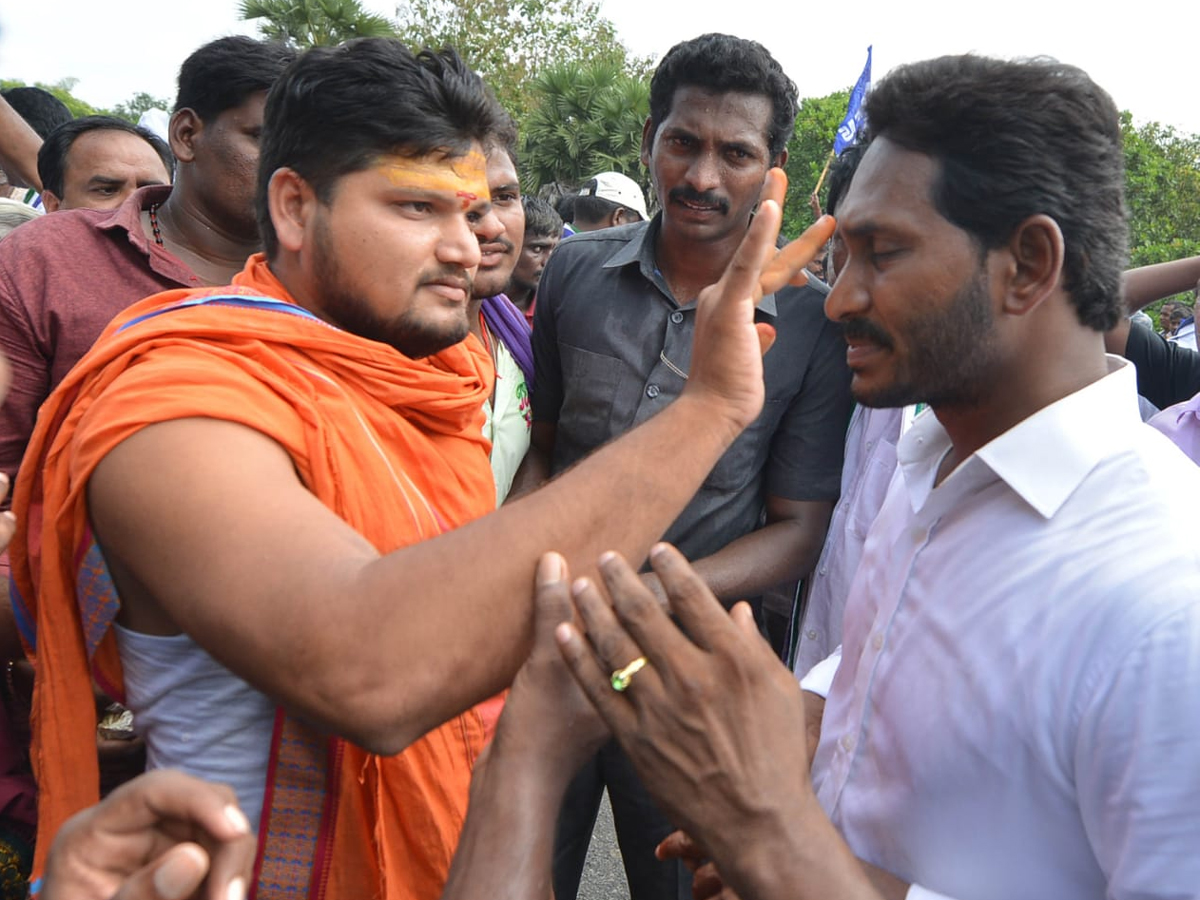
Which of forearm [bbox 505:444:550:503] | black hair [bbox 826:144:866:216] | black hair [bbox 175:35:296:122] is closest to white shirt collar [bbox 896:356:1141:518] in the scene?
forearm [bbox 505:444:550:503]

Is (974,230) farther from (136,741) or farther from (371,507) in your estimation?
(136,741)

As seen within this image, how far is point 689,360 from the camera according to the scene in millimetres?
2674

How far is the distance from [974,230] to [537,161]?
66.1 ft

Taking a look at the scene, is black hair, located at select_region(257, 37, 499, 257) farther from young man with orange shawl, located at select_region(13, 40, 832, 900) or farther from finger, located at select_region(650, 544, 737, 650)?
finger, located at select_region(650, 544, 737, 650)

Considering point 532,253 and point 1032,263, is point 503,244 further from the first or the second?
point 532,253

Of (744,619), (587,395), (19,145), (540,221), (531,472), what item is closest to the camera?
(744,619)

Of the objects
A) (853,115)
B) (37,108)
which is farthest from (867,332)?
(37,108)

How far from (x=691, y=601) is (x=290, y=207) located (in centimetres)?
106

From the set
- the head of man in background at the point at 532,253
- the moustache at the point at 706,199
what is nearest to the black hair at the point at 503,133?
the moustache at the point at 706,199

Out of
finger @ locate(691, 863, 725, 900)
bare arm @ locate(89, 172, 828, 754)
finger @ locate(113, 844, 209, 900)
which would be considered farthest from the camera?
finger @ locate(691, 863, 725, 900)

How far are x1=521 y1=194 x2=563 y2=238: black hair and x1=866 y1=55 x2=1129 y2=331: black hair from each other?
3.89 meters

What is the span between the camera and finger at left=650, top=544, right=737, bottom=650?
3.79 ft

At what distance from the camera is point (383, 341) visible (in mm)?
1747

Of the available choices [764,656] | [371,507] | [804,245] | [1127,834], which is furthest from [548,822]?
[804,245]
